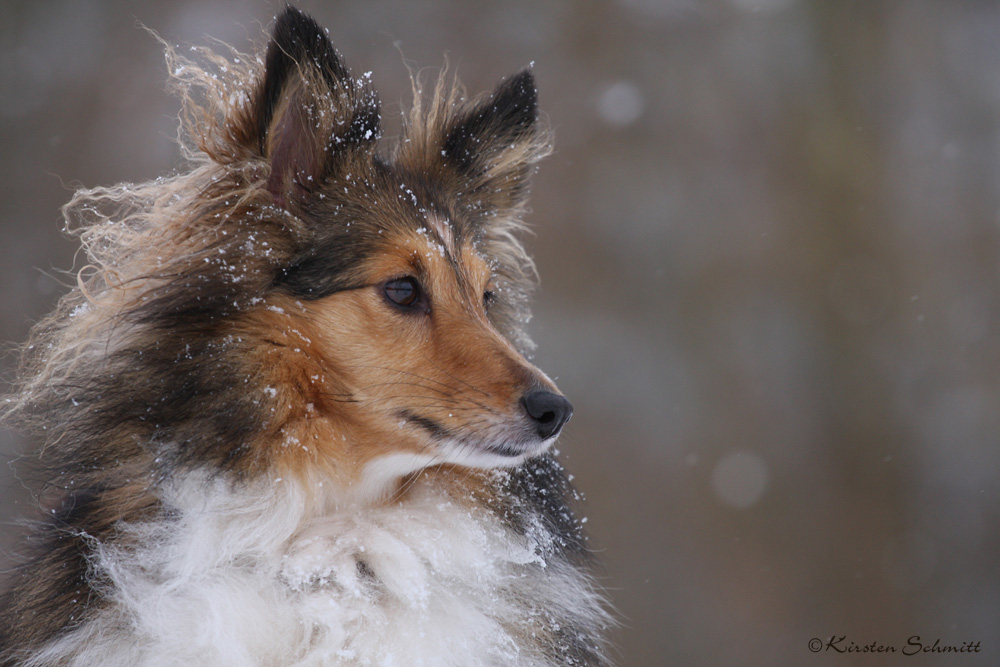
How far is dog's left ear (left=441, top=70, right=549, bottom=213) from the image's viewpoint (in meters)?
3.19

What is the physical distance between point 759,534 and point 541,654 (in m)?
5.85

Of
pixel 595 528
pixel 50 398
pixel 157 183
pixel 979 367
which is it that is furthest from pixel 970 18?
pixel 50 398

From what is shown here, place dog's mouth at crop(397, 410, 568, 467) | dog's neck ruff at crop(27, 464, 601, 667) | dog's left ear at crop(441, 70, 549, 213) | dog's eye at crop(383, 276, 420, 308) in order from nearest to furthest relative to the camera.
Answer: dog's neck ruff at crop(27, 464, 601, 667)
dog's mouth at crop(397, 410, 568, 467)
dog's eye at crop(383, 276, 420, 308)
dog's left ear at crop(441, 70, 549, 213)

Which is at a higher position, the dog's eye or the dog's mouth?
the dog's eye

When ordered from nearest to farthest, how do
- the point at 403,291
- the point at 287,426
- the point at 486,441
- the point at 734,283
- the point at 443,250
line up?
1. the point at 287,426
2. the point at 486,441
3. the point at 403,291
4. the point at 443,250
5. the point at 734,283

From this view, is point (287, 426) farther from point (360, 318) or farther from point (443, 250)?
point (443, 250)

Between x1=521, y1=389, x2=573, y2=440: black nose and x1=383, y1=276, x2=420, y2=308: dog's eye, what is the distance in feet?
1.65

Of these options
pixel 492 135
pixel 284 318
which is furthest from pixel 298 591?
pixel 492 135

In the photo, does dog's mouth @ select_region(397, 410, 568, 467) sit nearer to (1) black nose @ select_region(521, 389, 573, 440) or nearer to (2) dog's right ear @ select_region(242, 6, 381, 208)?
(1) black nose @ select_region(521, 389, 573, 440)

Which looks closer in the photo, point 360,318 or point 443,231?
point 360,318

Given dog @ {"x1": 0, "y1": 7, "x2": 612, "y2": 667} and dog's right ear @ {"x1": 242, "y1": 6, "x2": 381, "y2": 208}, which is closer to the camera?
dog @ {"x1": 0, "y1": 7, "x2": 612, "y2": 667}

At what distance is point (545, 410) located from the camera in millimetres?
2352

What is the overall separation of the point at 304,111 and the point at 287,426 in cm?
97

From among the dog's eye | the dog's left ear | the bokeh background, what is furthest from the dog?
the bokeh background
